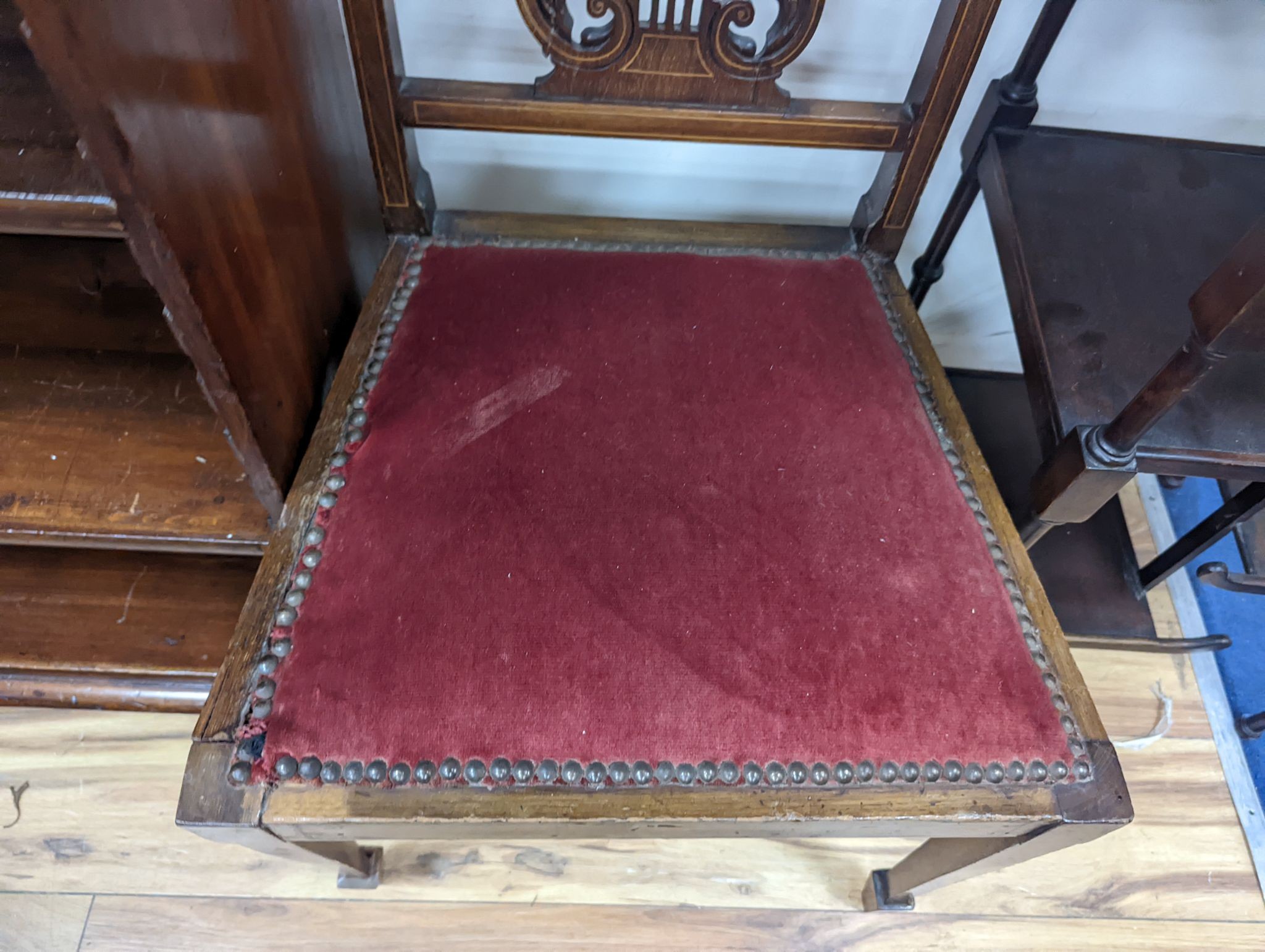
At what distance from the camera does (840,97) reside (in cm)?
88

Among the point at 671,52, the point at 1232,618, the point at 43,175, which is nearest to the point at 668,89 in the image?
the point at 671,52

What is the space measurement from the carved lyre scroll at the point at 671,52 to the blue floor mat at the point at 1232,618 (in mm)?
997

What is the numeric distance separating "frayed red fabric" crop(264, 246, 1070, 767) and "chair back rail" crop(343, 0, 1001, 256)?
16cm

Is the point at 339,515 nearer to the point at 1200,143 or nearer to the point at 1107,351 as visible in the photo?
the point at 1107,351

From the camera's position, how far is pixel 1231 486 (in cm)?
107

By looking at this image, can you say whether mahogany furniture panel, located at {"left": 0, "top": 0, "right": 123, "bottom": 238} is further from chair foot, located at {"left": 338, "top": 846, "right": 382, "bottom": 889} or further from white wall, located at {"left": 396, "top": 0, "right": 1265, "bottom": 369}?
chair foot, located at {"left": 338, "top": 846, "right": 382, "bottom": 889}

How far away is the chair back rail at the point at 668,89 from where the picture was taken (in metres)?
0.67

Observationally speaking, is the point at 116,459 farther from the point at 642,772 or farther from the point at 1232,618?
the point at 1232,618

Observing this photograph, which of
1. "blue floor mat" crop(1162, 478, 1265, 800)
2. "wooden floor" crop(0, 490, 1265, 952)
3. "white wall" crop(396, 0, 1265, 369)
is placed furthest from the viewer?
"blue floor mat" crop(1162, 478, 1265, 800)

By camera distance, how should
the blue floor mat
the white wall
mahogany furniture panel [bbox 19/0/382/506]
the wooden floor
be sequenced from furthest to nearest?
the blue floor mat < the wooden floor < the white wall < mahogany furniture panel [bbox 19/0/382/506]

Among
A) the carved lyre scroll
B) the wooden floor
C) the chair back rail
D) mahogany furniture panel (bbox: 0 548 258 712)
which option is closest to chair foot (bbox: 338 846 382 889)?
the wooden floor

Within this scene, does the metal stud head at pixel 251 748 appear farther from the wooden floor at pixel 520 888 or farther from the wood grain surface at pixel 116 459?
the wooden floor at pixel 520 888

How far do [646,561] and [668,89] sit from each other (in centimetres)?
44

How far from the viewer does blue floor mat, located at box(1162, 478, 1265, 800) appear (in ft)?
3.83
